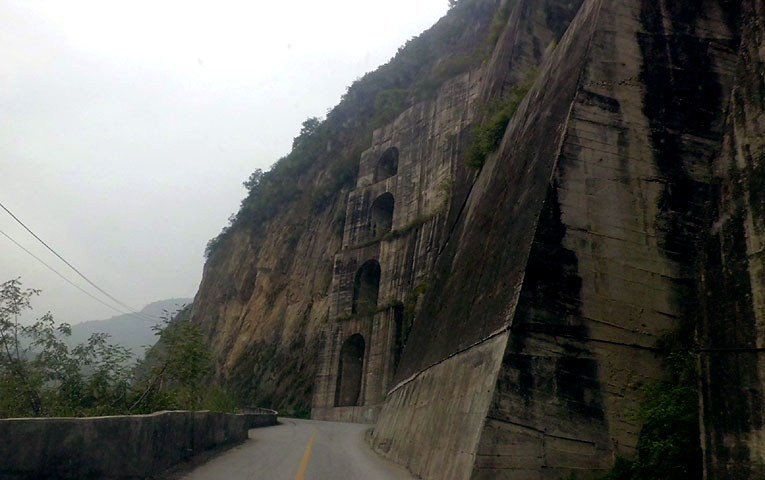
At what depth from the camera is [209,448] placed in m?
13.0

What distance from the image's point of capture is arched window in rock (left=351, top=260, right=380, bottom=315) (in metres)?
A: 38.1

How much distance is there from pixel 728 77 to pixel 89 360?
1282 centimetres

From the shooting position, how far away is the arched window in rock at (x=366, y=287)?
38.1m

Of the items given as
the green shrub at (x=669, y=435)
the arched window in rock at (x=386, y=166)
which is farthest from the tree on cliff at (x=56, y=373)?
the arched window in rock at (x=386, y=166)

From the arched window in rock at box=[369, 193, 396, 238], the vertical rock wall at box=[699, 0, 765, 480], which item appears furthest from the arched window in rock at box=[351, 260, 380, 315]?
the vertical rock wall at box=[699, 0, 765, 480]

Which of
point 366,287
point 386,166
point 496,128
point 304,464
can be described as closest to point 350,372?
point 366,287

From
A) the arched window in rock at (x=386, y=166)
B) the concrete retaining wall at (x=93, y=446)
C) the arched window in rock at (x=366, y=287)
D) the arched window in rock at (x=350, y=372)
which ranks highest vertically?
the arched window in rock at (x=386, y=166)

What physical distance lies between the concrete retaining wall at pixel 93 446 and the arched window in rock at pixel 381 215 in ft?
96.8

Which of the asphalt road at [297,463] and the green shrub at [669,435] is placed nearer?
the green shrub at [669,435]

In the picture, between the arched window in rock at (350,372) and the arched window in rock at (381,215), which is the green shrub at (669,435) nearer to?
the arched window in rock at (350,372)

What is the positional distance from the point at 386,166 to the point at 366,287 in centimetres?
946

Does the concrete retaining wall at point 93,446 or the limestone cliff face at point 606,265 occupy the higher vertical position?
the limestone cliff face at point 606,265

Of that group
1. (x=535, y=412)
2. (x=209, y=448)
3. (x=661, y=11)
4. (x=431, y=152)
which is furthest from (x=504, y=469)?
(x=431, y=152)

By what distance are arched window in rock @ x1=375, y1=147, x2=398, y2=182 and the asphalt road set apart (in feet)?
88.4
